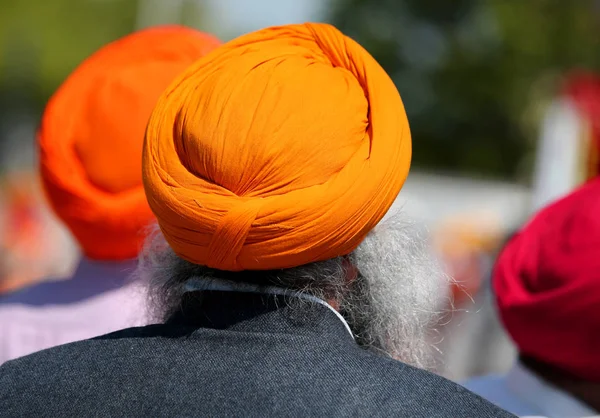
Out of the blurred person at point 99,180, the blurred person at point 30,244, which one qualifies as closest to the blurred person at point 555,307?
the blurred person at point 99,180

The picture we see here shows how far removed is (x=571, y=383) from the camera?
237 cm

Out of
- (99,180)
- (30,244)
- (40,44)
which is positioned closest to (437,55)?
(40,44)

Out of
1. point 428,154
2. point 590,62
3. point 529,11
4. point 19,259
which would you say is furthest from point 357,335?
point 428,154

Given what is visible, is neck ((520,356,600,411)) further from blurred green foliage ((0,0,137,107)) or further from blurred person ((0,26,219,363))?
blurred green foliage ((0,0,137,107))

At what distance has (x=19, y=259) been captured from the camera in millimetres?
7512

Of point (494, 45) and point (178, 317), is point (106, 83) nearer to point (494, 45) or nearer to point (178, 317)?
point (178, 317)

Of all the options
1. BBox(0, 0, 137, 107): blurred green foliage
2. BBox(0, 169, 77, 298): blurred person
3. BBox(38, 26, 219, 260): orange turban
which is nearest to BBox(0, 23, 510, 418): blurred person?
BBox(38, 26, 219, 260): orange turban

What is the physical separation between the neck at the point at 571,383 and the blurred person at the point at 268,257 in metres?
0.92

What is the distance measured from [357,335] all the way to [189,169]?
0.48m

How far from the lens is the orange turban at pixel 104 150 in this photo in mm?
2488

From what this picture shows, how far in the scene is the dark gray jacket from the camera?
4.74ft

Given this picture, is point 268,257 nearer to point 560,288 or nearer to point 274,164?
point 274,164

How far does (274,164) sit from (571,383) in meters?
1.33

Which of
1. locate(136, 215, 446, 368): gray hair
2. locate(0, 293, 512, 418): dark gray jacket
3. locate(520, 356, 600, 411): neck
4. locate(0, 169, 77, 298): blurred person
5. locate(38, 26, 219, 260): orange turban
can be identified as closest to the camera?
locate(0, 293, 512, 418): dark gray jacket
